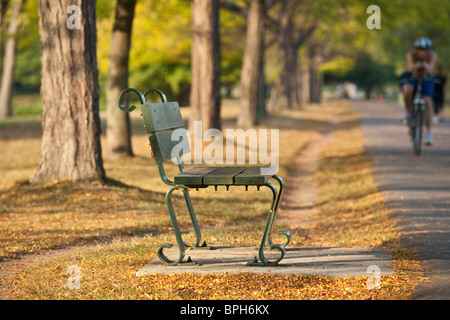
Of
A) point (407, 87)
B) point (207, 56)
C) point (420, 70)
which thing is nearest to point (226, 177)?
point (407, 87)

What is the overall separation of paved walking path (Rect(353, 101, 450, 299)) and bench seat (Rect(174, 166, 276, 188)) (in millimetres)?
1352

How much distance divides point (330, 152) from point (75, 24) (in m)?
9.66

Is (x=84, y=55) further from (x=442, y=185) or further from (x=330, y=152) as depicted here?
(x=330, y=152)

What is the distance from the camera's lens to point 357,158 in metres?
15.7

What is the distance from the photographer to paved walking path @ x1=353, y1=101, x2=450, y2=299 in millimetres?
5805

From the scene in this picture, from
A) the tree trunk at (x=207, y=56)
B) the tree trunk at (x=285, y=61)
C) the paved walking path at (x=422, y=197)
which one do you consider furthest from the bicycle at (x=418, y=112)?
the tree trunk at (x=285, y=61)

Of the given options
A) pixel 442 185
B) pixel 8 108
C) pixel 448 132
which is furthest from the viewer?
pixel 8 108

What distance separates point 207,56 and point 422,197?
859cm

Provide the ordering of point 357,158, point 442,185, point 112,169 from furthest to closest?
1. point 357,158
2. point 112,169
3. point 442,185

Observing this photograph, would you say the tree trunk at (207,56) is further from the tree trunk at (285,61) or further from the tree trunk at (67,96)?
the tree trunk at (285,61)

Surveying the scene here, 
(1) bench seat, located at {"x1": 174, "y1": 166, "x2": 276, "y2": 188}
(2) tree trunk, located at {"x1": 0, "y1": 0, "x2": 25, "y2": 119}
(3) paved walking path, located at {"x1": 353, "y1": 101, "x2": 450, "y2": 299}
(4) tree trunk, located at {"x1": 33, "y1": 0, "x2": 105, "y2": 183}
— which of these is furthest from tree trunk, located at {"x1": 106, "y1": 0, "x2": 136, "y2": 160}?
(2) tree trunk, located at {"x1": 0, "y1": 0, "x2": 25, "y2": 119}

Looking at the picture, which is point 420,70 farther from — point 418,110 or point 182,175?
point 182,175

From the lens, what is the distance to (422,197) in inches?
383

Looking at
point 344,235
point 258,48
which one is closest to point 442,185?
point 344,235
